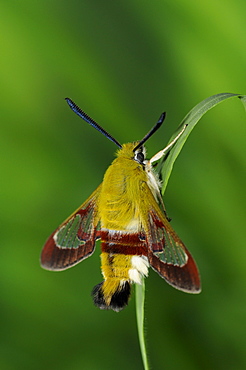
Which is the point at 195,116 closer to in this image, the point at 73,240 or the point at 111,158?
the point at 73,240

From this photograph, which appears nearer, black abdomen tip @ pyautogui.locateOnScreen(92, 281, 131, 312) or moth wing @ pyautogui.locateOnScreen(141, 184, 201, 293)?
moth wing @ pyautogui.locateOnScreen(141, 184, 201, 293)

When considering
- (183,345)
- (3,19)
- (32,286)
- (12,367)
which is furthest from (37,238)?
(3,19)

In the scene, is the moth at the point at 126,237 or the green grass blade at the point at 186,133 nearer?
the green grass blade at the point at 186,133

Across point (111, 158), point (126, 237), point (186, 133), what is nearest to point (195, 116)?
point (186, 133)

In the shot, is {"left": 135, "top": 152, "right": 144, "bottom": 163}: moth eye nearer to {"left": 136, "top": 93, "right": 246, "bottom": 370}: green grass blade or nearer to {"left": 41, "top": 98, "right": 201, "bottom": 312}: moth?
{"left": 41, "top": 98, "right": 201, "bottom": 312}: moth

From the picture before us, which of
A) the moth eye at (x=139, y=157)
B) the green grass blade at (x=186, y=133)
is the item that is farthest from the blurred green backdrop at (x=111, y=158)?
the green grass blade at (x=186, y=133)

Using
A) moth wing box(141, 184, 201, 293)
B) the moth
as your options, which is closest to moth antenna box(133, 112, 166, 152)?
the moth

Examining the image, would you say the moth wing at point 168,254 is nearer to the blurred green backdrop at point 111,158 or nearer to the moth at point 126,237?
the moth at point 126,237
